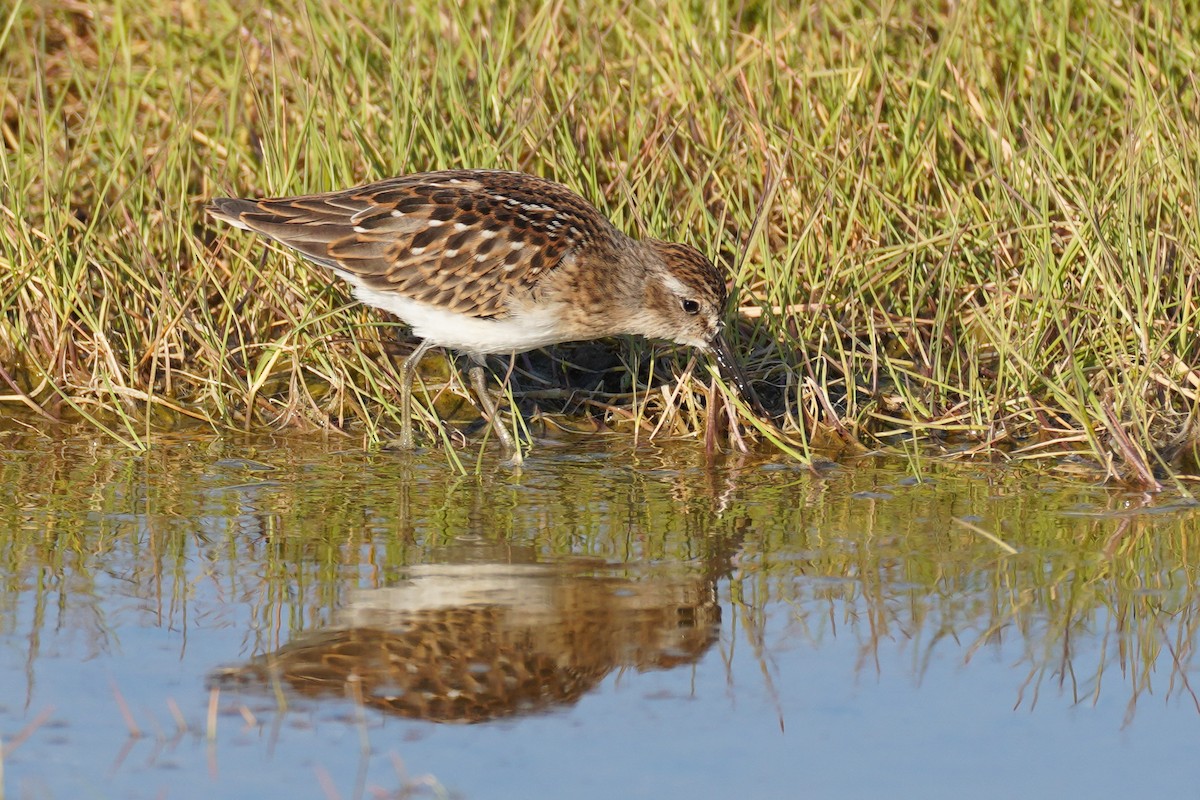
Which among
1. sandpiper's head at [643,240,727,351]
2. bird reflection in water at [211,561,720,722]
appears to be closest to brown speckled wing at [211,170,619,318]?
sandpiper's head at [643,240,727,351]

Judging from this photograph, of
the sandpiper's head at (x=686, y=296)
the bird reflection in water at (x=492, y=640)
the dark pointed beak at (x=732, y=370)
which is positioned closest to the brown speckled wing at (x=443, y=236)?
the sandpiper's head at (x=686, y=296)

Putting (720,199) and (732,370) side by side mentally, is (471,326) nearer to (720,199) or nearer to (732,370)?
(732,370)

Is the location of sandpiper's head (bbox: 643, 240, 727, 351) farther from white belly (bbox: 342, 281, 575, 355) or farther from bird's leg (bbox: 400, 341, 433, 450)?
bird's leg (bbox: 400, 341, 433, 450)

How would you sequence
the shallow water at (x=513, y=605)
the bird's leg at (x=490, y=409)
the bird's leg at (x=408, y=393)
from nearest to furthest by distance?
the shallow water at (x=513, y=605) < the bird's leg at (x=490, y=409) < the bird's leg at (x=408, y=393)

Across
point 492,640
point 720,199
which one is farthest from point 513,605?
Answer: point 720,199

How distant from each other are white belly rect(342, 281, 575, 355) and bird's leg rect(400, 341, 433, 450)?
145 millimetres

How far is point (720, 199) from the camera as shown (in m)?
8.48

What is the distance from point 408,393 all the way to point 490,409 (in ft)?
1.19

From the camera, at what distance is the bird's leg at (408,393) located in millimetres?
7316

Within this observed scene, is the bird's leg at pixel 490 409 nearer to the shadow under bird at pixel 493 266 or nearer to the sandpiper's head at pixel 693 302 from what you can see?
the shadow under bird at pixel 493 266

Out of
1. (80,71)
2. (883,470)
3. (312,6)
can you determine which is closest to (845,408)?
(883,470)

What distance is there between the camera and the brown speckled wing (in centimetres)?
724

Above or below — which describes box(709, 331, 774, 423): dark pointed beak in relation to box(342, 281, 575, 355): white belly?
below

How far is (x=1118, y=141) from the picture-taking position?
28.4ft
